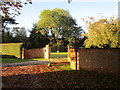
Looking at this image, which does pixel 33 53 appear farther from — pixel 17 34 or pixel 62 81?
pixel 17 34

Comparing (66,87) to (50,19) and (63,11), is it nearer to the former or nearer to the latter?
(50,19)

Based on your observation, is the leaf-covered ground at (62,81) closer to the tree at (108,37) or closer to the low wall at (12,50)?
the tree at (108,37)

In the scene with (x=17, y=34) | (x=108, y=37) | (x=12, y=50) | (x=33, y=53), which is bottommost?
(x=33, y=53)

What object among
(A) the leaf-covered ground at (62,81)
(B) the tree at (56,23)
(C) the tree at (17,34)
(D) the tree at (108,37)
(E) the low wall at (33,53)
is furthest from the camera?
(C) the tree at (17,34)

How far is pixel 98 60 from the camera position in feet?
20.1

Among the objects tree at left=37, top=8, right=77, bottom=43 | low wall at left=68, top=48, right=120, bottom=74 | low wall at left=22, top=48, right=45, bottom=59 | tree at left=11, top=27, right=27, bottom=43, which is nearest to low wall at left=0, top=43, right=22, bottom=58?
low wall at left=22, top=48, right=45, bottom=59

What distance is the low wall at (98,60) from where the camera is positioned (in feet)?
17.9

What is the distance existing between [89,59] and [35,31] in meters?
22.0

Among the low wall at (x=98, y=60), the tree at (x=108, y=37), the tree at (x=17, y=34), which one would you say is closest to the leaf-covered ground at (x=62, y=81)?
the low wall at (x=98, y=60)

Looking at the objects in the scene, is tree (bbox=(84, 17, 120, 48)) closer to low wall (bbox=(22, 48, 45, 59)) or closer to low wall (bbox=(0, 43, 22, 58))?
low wall (bbox=(22, 48, 45, 59))

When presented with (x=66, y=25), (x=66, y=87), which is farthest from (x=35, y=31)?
(x=66, y=87)

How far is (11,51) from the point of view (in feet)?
58.6

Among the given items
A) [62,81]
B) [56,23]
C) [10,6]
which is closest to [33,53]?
[56,23]

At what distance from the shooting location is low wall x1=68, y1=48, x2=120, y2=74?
546 cm
